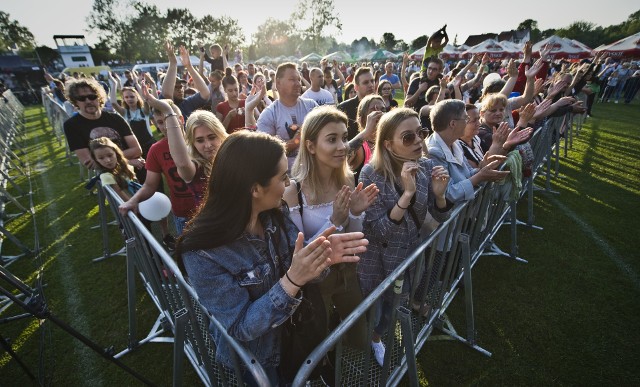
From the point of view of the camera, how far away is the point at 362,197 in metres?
2.24

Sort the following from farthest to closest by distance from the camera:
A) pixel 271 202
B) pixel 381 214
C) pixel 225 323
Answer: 1. pixel 381 214
2. pixel 271 202
3. pixel 225 323

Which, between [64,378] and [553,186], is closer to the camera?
[64,378]

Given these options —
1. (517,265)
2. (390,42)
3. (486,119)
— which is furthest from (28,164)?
(390,42)

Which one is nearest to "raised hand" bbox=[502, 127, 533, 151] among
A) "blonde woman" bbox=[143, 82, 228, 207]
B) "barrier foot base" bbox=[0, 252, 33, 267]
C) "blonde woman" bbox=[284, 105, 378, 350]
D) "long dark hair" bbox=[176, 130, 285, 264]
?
"blonde woman" bbox=[284, 105, 378, 350]

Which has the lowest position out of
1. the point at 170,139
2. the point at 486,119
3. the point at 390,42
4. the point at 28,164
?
the point at 28,164

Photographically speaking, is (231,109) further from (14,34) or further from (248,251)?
(14,34)

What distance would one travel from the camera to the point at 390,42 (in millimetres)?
82562

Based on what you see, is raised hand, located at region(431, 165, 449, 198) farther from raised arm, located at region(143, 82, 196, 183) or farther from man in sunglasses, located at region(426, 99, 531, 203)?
raised arm, located at region(143, 82, 196, 183)

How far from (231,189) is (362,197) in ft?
3.60

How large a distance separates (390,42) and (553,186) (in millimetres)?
88456

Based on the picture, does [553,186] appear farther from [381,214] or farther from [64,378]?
[64,378]

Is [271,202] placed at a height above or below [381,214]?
above

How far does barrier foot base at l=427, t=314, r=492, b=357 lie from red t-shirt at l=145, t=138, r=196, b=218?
310cm

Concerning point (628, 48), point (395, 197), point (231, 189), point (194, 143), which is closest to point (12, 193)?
point (194, 143)
